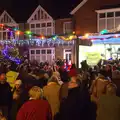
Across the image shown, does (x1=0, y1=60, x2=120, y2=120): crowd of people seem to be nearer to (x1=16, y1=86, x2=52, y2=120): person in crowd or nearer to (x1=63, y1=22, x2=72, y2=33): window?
(x1=16, y1=86, x2=52, y2=120): person in crowd

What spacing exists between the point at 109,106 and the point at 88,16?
24702 mm

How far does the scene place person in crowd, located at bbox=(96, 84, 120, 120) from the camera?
5.72 metres

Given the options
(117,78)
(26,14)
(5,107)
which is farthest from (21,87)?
(26,14)

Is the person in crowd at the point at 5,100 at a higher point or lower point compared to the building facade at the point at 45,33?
lower

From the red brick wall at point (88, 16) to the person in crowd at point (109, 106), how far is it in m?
23.6

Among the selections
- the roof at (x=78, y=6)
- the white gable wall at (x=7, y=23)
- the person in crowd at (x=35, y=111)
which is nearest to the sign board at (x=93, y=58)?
the roof at (x=78, y=6)

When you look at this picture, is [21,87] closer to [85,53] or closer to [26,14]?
[85,53]

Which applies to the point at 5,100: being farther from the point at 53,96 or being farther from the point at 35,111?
the point at 35,111

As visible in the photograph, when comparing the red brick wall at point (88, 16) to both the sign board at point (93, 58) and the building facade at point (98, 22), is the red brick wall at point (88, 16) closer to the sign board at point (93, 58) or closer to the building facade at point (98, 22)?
the building facade at point (98, 22)

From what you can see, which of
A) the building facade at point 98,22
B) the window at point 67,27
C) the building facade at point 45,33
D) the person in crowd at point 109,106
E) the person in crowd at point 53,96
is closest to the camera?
the person in crowd at point 109,106

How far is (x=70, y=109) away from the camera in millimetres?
5227

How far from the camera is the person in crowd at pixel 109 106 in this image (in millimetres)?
5718

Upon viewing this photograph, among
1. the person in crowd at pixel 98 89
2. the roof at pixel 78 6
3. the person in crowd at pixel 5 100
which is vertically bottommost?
the person in crowd at pixel 5 100

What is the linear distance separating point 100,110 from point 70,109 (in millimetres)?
904
